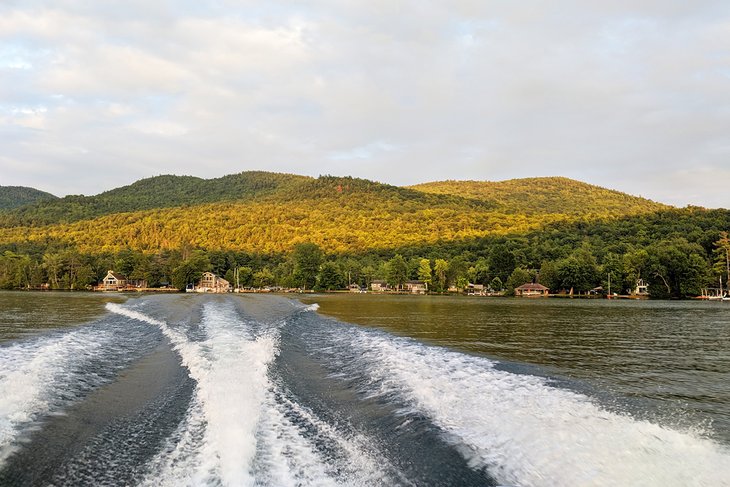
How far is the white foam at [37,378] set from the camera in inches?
295

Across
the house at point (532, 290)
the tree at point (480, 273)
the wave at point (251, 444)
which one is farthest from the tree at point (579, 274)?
the wave at point (251, 444)

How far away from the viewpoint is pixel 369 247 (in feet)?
479

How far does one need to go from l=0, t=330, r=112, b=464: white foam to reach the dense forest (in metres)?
82.5

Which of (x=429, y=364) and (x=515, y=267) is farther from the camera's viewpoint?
(x=515, y=267)

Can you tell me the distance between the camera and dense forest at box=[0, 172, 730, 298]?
88.4 meters

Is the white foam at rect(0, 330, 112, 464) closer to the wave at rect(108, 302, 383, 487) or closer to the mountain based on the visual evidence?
the wave at rect(108, 302, 383, 487)

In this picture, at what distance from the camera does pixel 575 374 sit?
11.7 m

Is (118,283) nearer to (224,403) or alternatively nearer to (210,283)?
(210,283)

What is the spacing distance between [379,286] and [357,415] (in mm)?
115352

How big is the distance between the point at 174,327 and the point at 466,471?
17.7 metres

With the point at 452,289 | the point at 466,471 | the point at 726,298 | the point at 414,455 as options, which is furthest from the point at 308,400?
the point at 452,289

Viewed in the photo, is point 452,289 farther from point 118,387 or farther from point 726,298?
point 118,387

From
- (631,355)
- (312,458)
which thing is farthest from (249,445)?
(631,355)

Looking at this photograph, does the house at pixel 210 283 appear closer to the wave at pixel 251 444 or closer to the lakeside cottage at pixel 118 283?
the lakeside cottage at pixel 118 283
